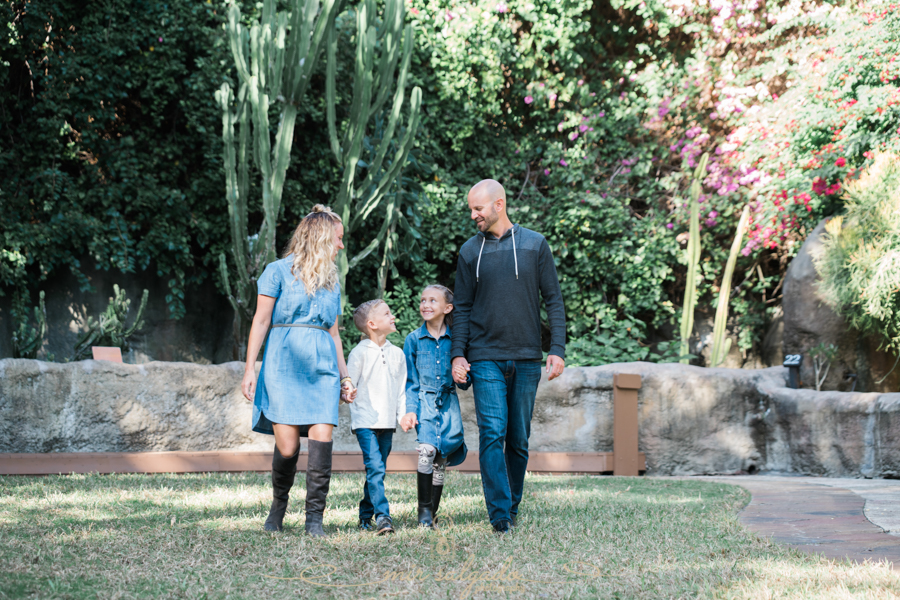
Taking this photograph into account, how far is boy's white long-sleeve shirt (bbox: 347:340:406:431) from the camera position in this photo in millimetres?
3457

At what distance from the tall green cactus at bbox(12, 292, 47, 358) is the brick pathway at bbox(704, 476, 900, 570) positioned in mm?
5885

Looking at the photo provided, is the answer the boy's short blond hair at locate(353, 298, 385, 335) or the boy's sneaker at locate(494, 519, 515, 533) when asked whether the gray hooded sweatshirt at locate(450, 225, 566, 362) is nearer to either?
the boy's short blond hair at locate(353, 298, 385, 335)

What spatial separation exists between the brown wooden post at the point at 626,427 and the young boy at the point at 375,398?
2720 millimetres

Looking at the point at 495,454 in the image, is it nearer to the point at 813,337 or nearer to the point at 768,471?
the point at 768,471

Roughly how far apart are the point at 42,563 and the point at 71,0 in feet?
22.8

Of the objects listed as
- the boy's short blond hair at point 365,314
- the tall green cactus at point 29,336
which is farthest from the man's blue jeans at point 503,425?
the tall green cactus at point 29,336

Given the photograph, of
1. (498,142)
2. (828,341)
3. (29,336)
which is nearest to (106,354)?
(29,336)

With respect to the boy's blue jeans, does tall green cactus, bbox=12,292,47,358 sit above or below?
above

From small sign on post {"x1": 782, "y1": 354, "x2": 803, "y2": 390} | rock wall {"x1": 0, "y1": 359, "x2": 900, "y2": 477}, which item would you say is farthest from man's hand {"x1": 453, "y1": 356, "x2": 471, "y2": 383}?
small sign on post {"x1": 782, "y1": 354, "x2": 803, "y2": 390}

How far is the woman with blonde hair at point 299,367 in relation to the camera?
10.3 feet

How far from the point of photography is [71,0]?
7805 millimetres

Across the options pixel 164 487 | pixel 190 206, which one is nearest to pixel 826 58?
pixel 190 206

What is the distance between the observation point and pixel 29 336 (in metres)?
7.20

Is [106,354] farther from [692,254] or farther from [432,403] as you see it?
[692,254]
